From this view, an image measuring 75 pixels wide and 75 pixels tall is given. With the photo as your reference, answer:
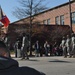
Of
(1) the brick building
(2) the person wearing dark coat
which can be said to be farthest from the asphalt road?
(1) the brick building

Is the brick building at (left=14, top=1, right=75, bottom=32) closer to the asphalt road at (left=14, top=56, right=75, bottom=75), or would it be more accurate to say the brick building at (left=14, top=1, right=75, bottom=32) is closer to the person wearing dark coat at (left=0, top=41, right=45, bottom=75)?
the asphalt road at (left=14, top=56, right=75, bottom=75)

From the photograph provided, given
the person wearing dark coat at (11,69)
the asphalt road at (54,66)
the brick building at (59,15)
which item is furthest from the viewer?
the brick building at (59,15)

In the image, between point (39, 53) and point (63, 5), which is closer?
point (39, 53)

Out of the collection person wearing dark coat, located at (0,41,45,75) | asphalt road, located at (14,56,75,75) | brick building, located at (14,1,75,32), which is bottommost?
asphalt road, located at (14,56,75,75)

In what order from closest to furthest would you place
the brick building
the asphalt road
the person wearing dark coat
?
the person wearing dark coat → the asphalt road → the brick building

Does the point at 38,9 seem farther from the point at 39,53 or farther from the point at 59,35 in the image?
the point at 59,35

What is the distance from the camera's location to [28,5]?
3366 centimetres

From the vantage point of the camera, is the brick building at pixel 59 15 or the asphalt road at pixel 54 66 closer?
the asphalt road at pixel 54 66

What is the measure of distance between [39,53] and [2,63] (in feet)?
93.6

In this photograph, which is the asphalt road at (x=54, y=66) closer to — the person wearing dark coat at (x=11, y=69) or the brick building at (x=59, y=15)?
the person wearing dark coat at (x=11, y=69)

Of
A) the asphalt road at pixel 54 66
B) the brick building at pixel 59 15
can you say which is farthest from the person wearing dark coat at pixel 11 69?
the brick building at pixel 59 15

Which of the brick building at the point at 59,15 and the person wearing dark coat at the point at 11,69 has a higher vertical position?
the brick building at the point at 59,15

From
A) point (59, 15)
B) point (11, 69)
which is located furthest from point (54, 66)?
point (59, 15)

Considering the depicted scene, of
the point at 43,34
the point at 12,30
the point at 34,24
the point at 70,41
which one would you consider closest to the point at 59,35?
the point at 43,34
